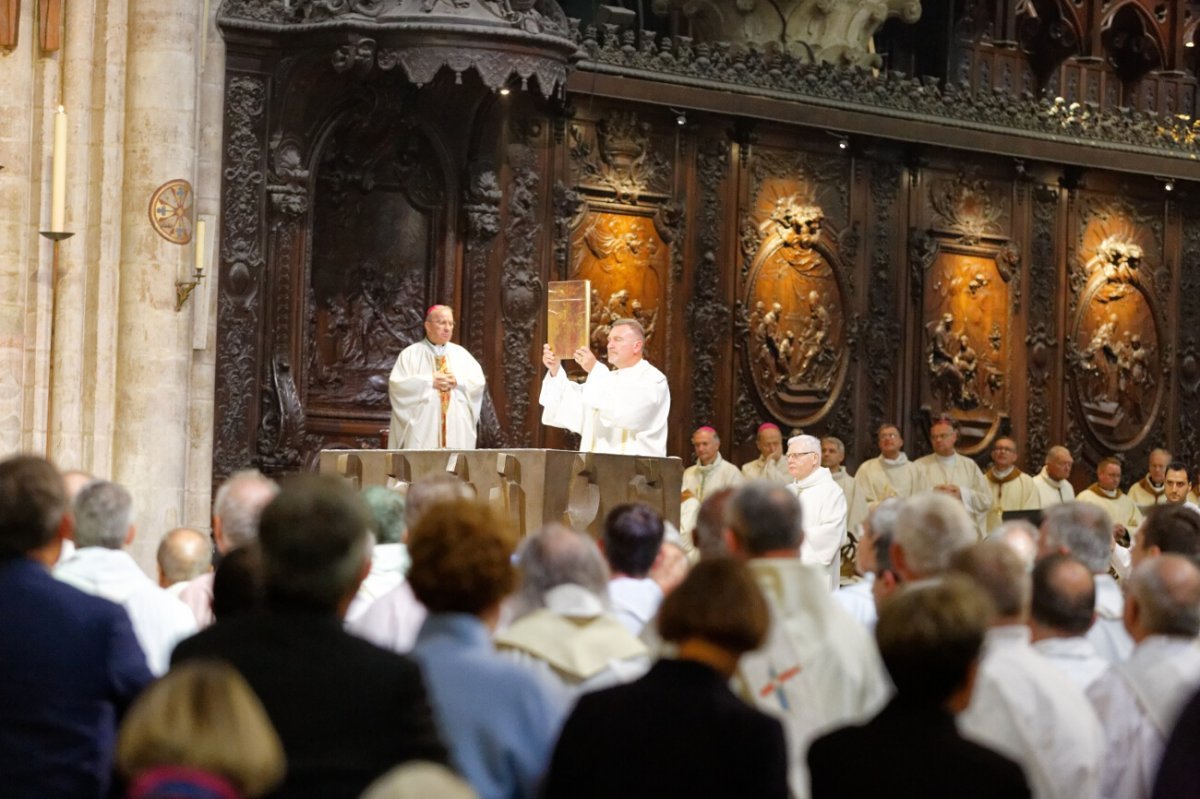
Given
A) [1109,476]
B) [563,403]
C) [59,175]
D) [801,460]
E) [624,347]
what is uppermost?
[59,175]

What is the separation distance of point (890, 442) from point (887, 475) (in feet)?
0.94

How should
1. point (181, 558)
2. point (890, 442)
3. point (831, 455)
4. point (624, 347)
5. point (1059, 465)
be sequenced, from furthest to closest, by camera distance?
point (1059, 465) < point (890, 442) < point (831, 455) < point (624, 347) < point (181, 558)

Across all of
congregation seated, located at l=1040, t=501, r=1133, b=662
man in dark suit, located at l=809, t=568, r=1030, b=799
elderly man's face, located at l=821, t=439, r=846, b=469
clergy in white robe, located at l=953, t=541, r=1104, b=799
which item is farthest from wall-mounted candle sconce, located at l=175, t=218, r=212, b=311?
man in dark suit, located at l=809, t=568, r=1030, b=799

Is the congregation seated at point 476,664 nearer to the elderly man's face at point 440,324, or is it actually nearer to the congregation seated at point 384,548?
the congregation seated at point 384,548

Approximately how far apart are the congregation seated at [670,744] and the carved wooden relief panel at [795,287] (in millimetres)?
12917

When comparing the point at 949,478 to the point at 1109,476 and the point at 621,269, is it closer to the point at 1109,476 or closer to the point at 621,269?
the point at 1109,476

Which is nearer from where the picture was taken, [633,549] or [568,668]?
[568,668]

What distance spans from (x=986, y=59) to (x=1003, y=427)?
347 cm

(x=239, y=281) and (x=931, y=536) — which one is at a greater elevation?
(x=239, y=281)

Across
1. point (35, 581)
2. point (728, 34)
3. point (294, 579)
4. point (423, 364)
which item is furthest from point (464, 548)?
point (728, 34)

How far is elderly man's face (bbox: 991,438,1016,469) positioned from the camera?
17.8m

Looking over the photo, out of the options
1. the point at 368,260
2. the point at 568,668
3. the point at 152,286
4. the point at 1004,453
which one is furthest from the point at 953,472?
the point at 568,668

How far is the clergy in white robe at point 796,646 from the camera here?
5.67 m

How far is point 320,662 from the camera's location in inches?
163
